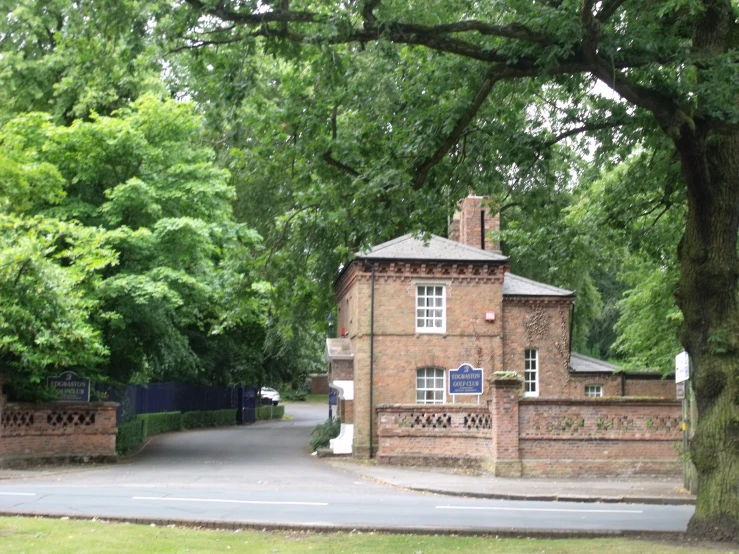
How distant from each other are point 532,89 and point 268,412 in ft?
146

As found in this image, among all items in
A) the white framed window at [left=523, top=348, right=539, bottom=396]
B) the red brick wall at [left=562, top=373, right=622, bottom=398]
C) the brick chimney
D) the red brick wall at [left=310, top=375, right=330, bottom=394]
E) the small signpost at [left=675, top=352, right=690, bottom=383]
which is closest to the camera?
the small signpost at [left=675, top=352, right=690, bottom=383]

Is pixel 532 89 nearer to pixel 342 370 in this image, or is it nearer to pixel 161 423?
pixel 342 370

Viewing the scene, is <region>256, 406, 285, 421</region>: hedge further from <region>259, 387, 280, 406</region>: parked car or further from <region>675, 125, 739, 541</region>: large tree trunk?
<region>675, 125, 739, 541</region>: large tree trunk

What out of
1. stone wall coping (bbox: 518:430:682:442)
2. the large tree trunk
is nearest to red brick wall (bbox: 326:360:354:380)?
stone wall coping (bbox: 518:430:682:442)

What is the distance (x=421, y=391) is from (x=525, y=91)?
15.6 metres

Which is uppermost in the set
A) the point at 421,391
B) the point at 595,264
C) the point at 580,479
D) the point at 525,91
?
the point at 525,91

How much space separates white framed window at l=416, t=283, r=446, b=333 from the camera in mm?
28859

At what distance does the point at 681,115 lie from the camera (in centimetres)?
1170

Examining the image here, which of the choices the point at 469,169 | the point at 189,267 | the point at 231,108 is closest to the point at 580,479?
the point at 469,169

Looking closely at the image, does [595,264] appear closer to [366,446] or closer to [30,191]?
[366,446]

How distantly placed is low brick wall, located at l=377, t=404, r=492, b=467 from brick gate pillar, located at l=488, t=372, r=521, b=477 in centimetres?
95

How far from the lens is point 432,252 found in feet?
95.9

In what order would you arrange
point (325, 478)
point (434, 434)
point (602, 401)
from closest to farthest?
point (325, 478), point (602, 401), point (434, 434)

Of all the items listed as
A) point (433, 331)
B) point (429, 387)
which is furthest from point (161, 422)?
point (433, 331)
